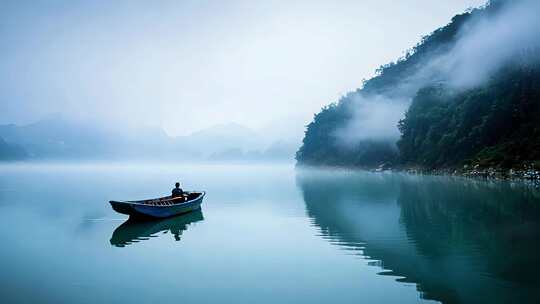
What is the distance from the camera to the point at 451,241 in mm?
23109

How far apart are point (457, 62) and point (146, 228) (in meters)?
126

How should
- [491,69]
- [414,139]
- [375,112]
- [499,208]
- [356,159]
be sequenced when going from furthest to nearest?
[375,112]
[356,159]
[414,139]
[491,69]
[499,208]

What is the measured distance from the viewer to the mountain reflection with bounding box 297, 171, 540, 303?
14.8 meters

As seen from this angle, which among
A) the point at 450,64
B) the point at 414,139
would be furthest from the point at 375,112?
the point at 414,139

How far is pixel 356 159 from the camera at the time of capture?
542ft

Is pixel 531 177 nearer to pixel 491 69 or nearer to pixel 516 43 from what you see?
pixel 491 69

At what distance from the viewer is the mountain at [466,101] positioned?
86.2 meters

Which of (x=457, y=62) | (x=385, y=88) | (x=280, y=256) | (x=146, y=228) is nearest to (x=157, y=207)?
(x=146, y=228)

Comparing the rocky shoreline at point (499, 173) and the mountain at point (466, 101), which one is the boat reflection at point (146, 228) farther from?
the mountain at point (466, 101)

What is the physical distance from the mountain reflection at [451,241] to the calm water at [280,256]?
0.22 feet

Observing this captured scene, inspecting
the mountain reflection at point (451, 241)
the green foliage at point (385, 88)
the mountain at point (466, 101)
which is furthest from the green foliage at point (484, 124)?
the mountain reflection at point (451, 241)

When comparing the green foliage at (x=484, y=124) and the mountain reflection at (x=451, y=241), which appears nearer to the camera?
the mountain reflection at (x=451, y=241)

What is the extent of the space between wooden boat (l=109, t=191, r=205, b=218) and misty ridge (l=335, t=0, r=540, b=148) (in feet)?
297

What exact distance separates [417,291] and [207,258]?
1066cm
